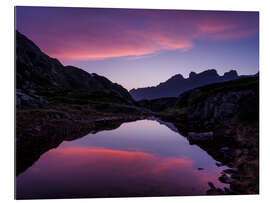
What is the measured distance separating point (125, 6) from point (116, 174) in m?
9.13

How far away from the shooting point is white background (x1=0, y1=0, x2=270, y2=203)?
32.7 feet

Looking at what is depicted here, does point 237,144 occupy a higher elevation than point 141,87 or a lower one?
lower

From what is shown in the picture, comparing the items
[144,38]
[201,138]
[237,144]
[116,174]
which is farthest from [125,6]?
[201,138]

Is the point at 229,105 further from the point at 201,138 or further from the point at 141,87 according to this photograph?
the point at 141,87

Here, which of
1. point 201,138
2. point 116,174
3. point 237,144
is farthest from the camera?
point 201,138

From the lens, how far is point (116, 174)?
36.1ft

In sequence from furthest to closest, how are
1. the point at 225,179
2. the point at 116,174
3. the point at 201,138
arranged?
the point at 201,138 → the point at 116,174 → the point at 225,179

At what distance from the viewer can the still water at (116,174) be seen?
31.1ft

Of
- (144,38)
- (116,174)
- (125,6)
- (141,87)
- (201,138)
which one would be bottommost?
(116,174)

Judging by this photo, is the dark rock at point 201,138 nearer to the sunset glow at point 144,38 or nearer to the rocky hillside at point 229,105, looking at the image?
the rocky hillside at point 229,105

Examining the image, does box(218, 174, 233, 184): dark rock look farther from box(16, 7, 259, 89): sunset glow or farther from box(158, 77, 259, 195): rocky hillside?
box(16, 7, 259, 89): sunset glow

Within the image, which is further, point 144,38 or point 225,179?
point 144,38
